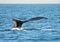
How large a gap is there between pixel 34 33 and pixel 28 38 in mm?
2008

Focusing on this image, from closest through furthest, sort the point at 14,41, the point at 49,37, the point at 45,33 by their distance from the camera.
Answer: the point at 14,41 < the point at 49,37 < the point at 45,33

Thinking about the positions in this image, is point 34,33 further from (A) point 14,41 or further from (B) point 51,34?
(A) point 14,41

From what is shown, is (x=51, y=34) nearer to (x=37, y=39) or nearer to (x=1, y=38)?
(x=37, y=39)

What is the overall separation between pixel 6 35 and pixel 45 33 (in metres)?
2.71

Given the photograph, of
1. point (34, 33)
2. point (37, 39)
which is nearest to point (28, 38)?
point (37, 39)

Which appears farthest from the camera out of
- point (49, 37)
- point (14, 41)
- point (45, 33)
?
point (45, 33)

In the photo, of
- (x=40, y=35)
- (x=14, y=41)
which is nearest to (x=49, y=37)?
(x=40, y=35)

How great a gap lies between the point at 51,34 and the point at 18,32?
2.37 m

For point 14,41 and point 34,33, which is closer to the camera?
point 14,41

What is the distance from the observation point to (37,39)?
61.3 ft

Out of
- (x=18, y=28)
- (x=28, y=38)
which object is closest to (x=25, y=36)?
(x=28, y=38)

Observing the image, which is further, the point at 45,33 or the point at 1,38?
the point at 45,33

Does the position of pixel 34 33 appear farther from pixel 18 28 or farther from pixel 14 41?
pixel 14 41

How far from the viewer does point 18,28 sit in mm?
22109
